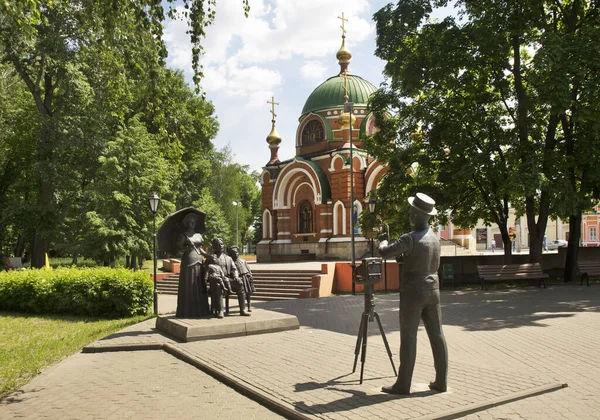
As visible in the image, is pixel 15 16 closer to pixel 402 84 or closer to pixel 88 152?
pixel 402 84

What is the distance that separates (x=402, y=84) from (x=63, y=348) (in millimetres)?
12853

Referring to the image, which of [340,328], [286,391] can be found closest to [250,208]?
[340,328]

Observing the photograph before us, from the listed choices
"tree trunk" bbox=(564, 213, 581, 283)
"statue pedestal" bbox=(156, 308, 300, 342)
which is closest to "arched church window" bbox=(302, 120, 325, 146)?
"tree trunk" bbox=(564, 213, 581, 283)

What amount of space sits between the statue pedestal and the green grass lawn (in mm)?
1689

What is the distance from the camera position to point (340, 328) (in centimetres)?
951

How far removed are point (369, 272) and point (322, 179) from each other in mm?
27883

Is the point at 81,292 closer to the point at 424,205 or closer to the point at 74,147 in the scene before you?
the point at 424,205

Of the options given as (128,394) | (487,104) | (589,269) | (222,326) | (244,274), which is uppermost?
(487,104)

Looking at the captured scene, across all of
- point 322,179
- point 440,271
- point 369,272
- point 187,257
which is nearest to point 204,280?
point 187,257

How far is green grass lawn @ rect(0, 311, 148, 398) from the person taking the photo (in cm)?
731

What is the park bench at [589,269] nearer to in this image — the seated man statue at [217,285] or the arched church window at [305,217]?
the seated man statue at [217,285]

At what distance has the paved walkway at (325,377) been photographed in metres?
4.87

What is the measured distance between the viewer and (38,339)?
10.2 meters

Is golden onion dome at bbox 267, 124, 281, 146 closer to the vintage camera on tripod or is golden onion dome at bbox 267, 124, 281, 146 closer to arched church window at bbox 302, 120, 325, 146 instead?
arched church window at bbox 302, 120, 325, 146
